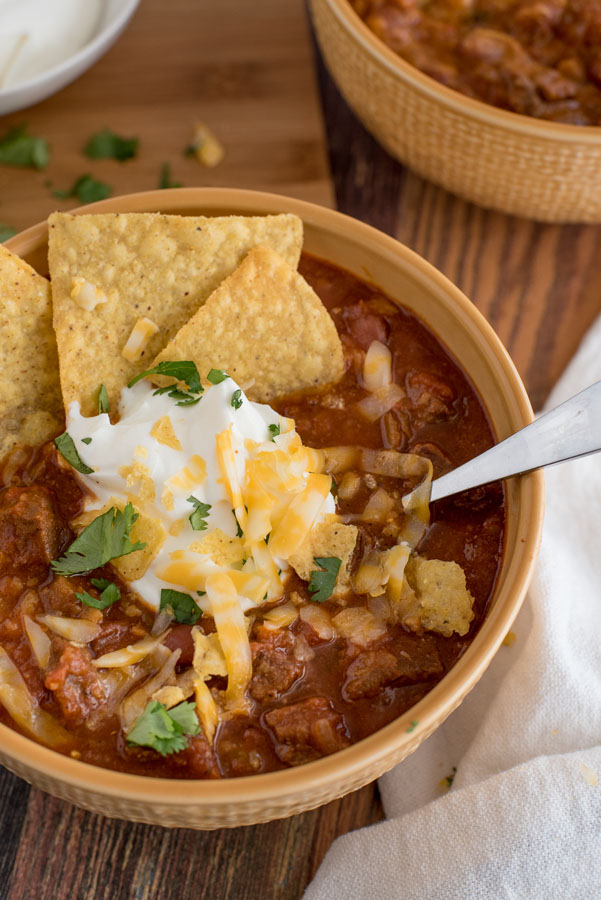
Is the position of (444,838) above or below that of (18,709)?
below

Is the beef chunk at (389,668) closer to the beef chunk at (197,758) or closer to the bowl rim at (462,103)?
the beef chunk at (197,758)

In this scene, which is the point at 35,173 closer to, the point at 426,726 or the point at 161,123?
the point at 161,123

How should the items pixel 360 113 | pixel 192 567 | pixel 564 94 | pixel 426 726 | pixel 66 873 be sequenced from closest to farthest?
1. pixel 426 726
2. pixel 192 567
3. pixel 66 873
4. pixel 564 94
5. pixel 360 113

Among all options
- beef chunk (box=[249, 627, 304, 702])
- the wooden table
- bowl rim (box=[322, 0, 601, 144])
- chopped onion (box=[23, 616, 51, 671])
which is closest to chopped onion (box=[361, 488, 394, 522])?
beef chunk (box=[249, 627, 304, 702])

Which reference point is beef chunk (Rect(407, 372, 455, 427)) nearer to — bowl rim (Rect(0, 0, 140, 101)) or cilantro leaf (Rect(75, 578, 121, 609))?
cilantro leaf (Rect(75, 578, 121, 609))

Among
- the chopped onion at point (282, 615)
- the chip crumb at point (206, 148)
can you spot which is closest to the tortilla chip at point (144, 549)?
the chopped onion at point (282, 615)

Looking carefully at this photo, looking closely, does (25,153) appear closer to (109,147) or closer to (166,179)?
(109,147)

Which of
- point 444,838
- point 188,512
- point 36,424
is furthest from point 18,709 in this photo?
point 444,838
